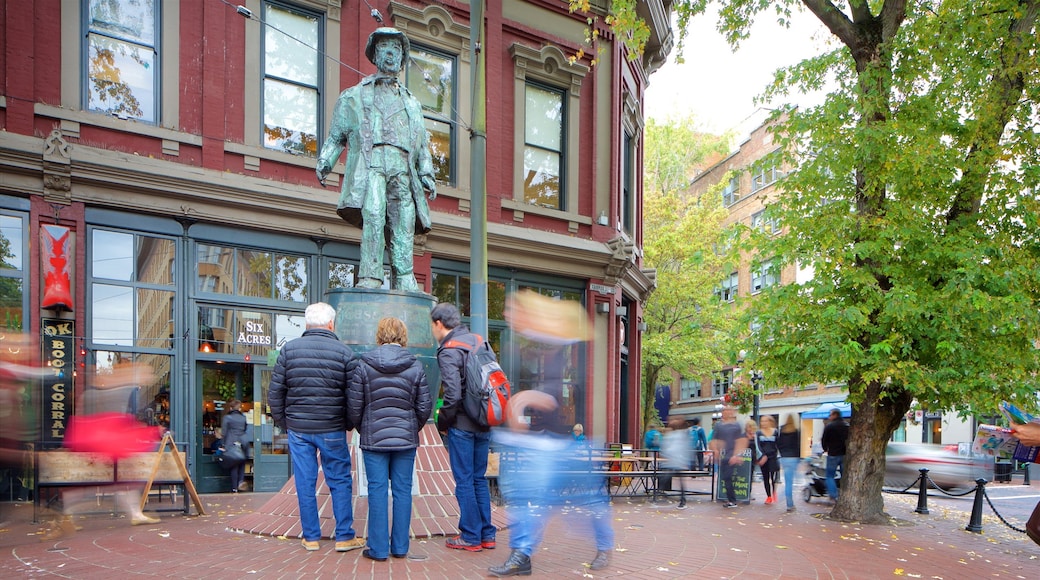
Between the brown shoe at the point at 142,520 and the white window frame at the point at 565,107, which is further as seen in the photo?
the white window frame at the point at 565,107

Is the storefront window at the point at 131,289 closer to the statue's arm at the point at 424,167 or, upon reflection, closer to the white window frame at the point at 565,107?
the statue's arm at the point at 424,167

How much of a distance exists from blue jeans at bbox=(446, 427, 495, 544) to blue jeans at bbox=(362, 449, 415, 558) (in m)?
0.34

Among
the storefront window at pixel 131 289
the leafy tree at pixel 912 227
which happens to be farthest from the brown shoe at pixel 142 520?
the leafy tree at pixel 912 227

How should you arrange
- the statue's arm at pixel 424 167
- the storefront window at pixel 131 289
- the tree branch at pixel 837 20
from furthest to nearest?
the storefront window at pixel 131 289
the tree branch at pixel 837 20
the statue's arm at pixel 424 167

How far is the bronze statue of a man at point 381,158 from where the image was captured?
7.79 meters

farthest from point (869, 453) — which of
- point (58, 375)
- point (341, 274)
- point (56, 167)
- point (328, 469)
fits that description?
point (56, 167)

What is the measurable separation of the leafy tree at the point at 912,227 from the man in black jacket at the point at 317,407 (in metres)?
6.34

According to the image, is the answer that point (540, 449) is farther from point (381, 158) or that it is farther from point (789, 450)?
point (789, 450)

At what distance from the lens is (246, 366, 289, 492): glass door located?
12359mm

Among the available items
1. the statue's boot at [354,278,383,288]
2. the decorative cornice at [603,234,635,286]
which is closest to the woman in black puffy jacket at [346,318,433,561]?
the statue's boot at [354,278,383,288]

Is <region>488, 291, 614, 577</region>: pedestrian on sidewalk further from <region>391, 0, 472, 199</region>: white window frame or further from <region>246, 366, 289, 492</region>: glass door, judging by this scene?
<region>391, 0, 472, 199</region>: white window frame

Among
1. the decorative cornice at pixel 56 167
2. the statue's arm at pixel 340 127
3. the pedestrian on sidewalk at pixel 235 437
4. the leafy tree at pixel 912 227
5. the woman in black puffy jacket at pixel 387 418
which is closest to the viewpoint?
the woman in black puffy jacket at pixel 387 418

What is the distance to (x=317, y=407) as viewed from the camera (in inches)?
214

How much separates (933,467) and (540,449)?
53.0ft
